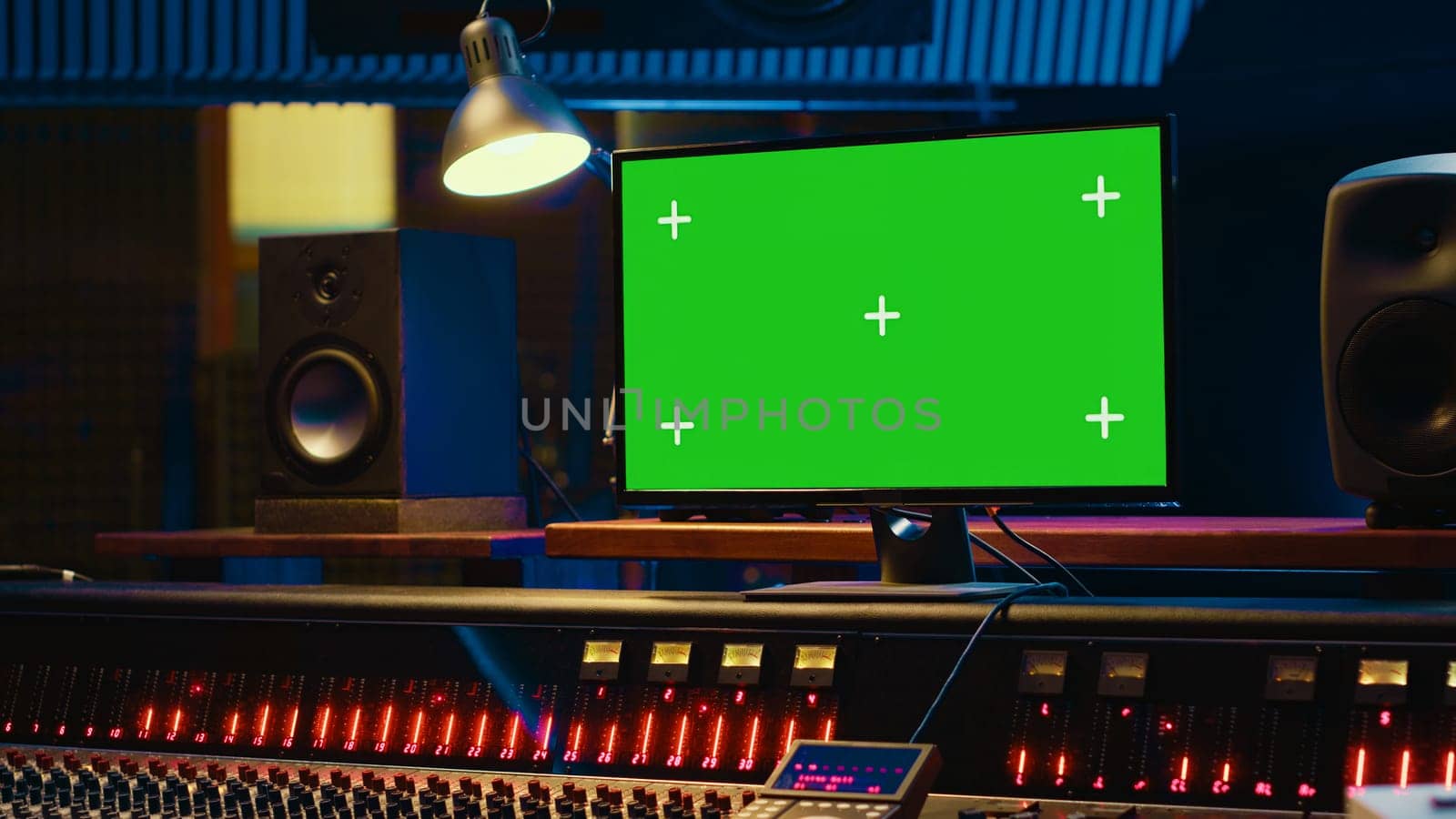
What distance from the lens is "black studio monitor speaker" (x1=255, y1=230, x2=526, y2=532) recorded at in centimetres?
200

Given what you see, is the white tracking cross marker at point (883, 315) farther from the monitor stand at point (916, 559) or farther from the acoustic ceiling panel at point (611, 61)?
the acoustic ceiling panel at point (611, 61)

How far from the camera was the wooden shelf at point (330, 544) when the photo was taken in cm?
186

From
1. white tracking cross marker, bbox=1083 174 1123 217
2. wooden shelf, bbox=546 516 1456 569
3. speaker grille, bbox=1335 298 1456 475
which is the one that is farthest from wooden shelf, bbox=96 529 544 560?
speaker grille, bbox=1335 298 1456 475

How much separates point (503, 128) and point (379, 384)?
0.43 m

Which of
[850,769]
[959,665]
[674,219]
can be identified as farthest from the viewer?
[674,219]

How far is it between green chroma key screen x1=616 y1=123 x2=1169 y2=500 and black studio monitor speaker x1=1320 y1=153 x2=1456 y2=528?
0.25 metres

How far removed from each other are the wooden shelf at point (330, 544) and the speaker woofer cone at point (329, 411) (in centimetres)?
11

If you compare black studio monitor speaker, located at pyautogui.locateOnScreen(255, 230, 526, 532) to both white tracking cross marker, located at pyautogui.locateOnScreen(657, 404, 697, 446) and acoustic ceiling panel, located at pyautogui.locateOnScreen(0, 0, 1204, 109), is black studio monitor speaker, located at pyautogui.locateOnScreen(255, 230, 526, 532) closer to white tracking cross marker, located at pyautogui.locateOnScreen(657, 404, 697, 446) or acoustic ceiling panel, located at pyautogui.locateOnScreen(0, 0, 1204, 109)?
acoustic ceiling panel, located at pyautogui.locateOnScreen(0, 0, 1204, 109)

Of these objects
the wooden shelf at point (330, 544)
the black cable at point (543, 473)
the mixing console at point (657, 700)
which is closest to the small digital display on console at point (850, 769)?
the mixing console at point (657, 700)

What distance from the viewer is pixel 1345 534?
1.34 meters

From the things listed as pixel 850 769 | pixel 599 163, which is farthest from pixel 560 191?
pixel 850 769

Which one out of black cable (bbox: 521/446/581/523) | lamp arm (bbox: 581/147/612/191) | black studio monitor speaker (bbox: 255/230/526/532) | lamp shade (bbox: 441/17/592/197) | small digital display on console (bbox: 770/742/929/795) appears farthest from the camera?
black cable (bbox: 521/446/581/523)

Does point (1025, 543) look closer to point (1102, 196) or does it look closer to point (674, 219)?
point (1102, 196)

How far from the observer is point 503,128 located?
1764 mm
